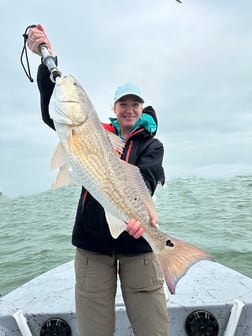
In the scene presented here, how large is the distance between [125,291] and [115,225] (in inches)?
33.9

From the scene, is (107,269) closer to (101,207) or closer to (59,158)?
(101,207)

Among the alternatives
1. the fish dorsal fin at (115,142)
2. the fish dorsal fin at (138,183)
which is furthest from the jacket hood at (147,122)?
the fish dorsal fin at (138,183)

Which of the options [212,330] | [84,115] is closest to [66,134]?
[84,115]

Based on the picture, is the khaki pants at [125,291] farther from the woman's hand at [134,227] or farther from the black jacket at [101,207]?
the woman's hand at [134,227]

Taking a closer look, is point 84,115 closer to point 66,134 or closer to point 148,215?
point 66,134

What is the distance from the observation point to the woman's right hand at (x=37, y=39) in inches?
137

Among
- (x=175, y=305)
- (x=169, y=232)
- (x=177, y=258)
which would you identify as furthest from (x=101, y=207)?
(x=169, y=232)

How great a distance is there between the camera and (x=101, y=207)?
3.50m

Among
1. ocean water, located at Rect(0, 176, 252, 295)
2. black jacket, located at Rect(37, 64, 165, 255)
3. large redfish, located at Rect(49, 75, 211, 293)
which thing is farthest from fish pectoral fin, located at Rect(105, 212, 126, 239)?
ocean water, located at Rect(0, 176, 252, 295)

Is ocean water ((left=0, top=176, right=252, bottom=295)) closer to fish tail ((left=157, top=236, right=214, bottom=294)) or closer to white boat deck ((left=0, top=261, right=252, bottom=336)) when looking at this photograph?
white boat deck ((left=0, top=261, right=252, bottom=336))

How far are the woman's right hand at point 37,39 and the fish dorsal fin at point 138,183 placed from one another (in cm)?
130

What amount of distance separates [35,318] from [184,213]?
13.5 metres

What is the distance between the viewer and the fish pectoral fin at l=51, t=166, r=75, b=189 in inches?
120

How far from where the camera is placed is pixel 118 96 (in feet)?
12.4
